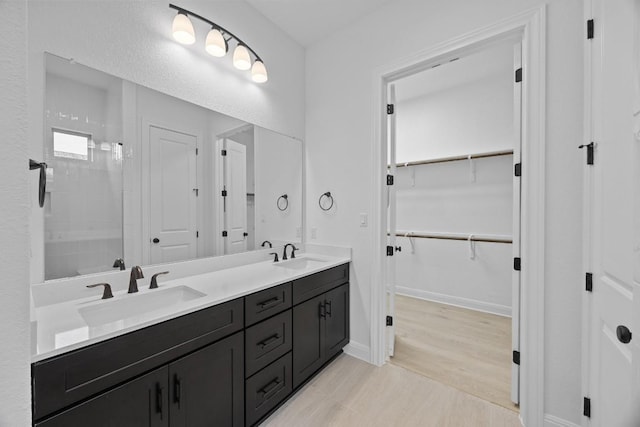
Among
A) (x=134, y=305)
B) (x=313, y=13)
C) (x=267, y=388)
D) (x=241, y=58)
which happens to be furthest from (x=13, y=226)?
(x=313, y=13)

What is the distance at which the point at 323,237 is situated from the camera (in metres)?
2.56

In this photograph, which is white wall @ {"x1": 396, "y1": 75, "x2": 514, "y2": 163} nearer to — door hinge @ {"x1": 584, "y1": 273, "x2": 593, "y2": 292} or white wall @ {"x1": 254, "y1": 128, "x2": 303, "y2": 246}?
white wall @ {"x1": 254, "y1": 128, "x2": 303, "y2": 246}

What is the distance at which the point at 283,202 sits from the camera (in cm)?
259

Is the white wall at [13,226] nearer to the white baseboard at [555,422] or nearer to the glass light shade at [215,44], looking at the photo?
the glass light shade at [215,44]

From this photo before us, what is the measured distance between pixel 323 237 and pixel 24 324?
2183 millimetres

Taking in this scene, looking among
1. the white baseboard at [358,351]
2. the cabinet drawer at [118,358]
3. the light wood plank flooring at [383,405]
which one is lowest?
the light wood plank flooring at [383,405]

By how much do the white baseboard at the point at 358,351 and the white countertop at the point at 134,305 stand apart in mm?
804

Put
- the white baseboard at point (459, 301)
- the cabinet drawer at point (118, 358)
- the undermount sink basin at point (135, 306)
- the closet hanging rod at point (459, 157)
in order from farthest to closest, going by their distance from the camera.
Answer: the white baseboard at point (459, 301) → the closet hanging rod at point (459, 157) → the undermount sink basin at point (135, 306) → the cabinet drawer at point (118, 358)

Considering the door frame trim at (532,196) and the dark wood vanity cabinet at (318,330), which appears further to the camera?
the dark wood vanity cabinet at (318,330)

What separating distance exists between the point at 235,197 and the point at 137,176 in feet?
2.29

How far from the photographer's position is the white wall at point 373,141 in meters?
1.46

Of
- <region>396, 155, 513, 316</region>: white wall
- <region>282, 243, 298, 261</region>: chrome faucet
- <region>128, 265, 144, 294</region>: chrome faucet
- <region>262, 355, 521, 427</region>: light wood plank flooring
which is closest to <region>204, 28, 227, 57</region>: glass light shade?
<region>128, 265, 144, 294</region>: chrome faucet

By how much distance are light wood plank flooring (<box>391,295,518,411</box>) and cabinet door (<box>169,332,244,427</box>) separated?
1411 mm

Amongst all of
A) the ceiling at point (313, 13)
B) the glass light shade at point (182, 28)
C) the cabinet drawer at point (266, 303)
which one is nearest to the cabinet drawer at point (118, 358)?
the cabinet drawer at point (266, 303)
